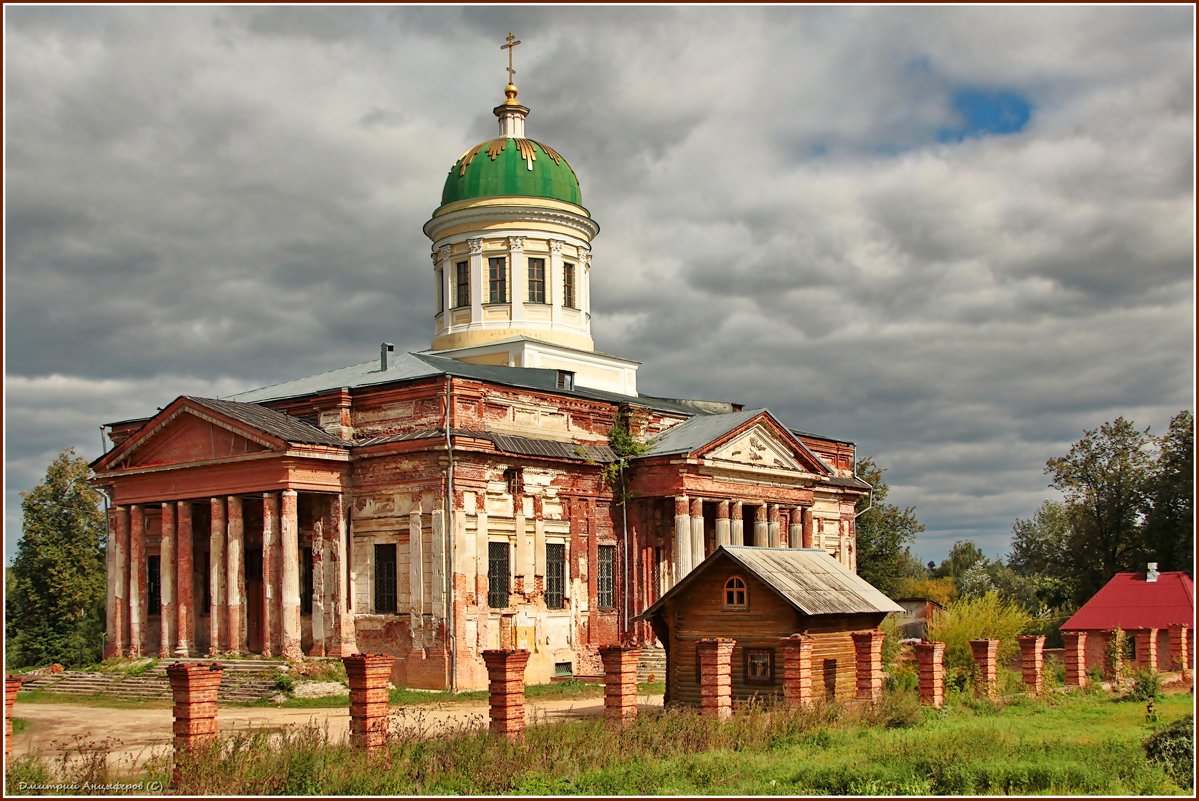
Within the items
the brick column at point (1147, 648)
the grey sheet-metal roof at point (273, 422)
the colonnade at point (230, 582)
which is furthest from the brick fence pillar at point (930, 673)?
the grey sheet-metal roof at point (273, 422)

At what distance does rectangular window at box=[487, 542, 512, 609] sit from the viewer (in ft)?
113

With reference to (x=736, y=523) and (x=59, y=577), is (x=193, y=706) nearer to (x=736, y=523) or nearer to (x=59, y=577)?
(x=736, y=523)

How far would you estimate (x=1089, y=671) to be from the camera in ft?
110

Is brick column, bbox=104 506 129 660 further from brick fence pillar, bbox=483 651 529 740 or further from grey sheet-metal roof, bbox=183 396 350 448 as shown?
brick fence pillar, bbox=483 651 529 740

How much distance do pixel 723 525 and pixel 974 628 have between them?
8.46 m

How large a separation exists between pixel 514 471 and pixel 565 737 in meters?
15.6

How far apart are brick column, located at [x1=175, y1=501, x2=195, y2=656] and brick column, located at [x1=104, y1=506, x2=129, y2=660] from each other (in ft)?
8.36

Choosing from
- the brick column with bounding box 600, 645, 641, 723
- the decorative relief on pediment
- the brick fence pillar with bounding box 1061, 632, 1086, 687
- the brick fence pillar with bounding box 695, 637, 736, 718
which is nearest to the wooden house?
the brick fence pillar with bounding box 695, 637, 736, 718

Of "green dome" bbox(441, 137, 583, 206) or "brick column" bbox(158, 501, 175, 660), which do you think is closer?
"brick column" bbox(158, 501, 175, 660)

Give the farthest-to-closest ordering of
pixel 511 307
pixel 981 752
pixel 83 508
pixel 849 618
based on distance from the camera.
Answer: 1. pixel 83 508
2. pixel 511 307
3. pixel 849 618
4. pixel 981 752

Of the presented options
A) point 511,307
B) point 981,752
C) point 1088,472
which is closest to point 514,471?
point 511,307

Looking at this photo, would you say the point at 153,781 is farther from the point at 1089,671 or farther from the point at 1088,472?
the point at 1088,472

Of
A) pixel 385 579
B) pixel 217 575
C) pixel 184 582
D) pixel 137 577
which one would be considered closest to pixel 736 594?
pixel 385 579

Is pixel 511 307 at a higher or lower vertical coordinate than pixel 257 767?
higher
